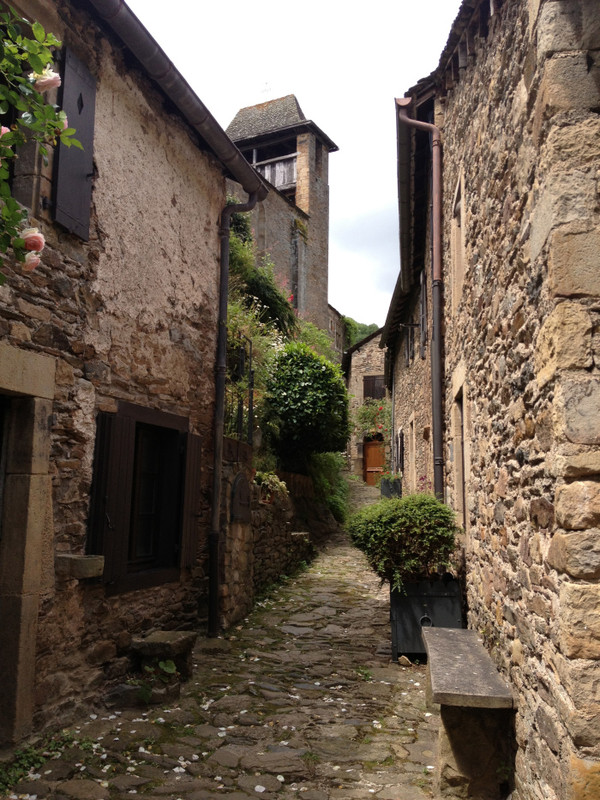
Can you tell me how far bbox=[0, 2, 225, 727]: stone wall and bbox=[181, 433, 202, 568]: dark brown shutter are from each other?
0.24 m

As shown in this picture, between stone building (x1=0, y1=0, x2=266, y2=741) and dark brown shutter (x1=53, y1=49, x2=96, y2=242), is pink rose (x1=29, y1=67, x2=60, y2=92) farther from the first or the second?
dark brown shutter (x1=53, y1=49, x2=96, y2=242)

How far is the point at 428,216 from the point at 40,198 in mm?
5724

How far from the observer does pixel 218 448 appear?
656 cm

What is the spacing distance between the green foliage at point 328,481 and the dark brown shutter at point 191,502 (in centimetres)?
675

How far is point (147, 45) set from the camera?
500 cm

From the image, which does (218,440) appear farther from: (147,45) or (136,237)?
(147,45)

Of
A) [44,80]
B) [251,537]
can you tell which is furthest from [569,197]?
[251,537]

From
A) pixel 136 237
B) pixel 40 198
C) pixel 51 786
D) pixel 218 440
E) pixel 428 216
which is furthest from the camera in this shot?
pixel 428 216

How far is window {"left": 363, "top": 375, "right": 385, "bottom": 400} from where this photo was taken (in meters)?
24.9

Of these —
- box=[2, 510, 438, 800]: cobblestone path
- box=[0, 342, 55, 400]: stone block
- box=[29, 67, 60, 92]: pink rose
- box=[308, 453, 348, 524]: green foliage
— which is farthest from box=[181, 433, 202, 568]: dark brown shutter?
box=[308, 453, 348, 524]: green foliage

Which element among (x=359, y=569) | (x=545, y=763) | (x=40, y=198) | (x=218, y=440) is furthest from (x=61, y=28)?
(x=359, y=569)

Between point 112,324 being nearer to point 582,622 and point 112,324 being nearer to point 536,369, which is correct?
point 536,369

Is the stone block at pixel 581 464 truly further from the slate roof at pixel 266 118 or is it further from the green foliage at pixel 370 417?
the slate roof at pixel 266 118

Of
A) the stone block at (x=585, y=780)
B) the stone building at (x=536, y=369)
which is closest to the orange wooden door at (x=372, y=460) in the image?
the stone building at (x=536, y=369)
